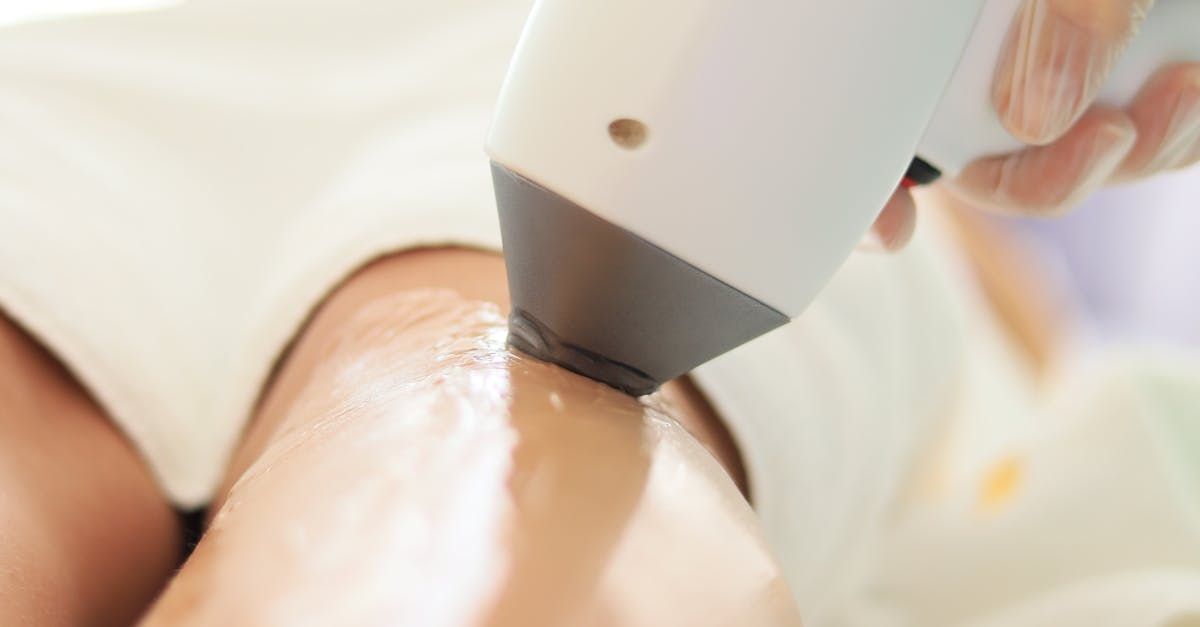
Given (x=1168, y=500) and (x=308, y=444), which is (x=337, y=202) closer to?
(x=308, y=444)

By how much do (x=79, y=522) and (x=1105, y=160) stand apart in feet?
1.53

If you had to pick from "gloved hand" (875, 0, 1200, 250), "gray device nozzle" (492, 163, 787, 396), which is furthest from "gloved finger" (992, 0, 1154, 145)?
"gray device nozzle" (492, 163, 787, 396)

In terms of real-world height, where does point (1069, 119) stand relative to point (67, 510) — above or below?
above

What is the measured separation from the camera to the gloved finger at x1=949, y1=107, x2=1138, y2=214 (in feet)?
1.48

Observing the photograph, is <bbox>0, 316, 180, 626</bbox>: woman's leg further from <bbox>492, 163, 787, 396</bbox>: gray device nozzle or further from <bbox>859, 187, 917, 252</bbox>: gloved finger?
<bbox>859, 187, 917, 252</bbox>: gloved finger

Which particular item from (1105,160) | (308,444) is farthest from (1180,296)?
(308,444)

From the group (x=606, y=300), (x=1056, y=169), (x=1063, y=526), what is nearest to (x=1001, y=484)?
(x=1063, y=526)

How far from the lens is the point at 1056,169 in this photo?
47 cm

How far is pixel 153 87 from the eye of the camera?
64 cm

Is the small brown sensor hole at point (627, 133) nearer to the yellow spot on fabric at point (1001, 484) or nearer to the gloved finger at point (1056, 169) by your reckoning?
the gloved finger at point (1056, 169)

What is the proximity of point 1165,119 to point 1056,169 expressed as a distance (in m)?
0.05

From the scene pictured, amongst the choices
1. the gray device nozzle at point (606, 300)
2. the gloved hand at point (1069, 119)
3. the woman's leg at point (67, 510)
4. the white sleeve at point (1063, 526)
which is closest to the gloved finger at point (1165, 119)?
the gloved hand at point (1069, 119)

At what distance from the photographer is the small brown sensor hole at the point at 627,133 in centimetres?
33

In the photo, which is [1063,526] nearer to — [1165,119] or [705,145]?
[1165,119]
